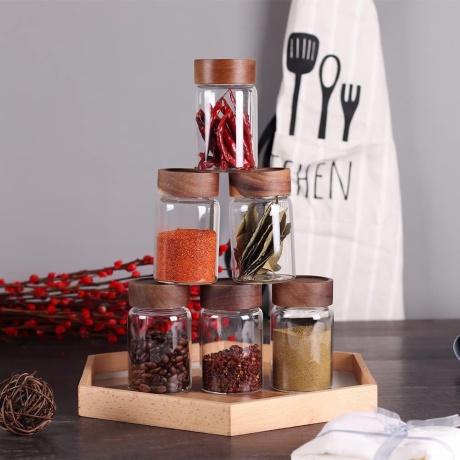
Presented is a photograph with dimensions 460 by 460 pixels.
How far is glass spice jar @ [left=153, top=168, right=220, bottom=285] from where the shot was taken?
3.79 ft

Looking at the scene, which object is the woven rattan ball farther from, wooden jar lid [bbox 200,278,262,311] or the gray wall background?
the gray wall background

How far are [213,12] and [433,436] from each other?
1050 mm

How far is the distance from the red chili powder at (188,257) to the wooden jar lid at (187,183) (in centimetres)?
6

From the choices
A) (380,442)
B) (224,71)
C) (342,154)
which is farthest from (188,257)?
(342,154)

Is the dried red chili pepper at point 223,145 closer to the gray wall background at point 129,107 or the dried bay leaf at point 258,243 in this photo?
the dried bay leaf at point 258,243

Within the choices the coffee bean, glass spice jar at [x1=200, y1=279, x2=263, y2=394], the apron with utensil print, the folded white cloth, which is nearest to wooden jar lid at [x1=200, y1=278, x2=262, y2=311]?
glass spice jar at [x1=200, y1=279, x2=263, y2=394]

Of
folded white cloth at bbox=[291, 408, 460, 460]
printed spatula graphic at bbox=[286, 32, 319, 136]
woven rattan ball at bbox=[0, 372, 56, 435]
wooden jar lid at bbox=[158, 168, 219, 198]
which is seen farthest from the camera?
printed spatula graphic at bbox=[286, 32, 319, 136]

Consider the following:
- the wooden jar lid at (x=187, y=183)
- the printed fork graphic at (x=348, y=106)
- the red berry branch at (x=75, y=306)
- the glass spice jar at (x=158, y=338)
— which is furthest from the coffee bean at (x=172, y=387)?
the printed fork graphic at (x=348, y=106)

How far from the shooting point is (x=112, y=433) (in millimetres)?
1079

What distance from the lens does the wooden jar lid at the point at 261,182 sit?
3.77 feet

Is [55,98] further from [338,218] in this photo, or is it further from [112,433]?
[112,433]

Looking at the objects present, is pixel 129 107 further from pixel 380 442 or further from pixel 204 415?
pixel 380 442

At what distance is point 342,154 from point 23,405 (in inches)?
34.3

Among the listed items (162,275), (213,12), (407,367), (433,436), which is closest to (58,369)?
(162,275)
